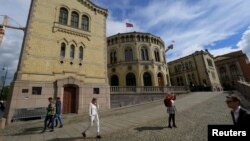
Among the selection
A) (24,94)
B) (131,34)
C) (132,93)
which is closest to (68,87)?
(24,94)

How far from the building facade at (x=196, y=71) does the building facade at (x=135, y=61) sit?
10.2 meters

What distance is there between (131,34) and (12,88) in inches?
916

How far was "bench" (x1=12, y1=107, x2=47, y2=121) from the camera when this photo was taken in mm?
11728

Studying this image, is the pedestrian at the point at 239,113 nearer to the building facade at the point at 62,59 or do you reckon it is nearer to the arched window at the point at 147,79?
the building facade at the point at 62,59

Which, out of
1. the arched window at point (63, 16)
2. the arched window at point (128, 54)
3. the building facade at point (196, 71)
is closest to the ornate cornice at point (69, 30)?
the arched window at point (63, 16)

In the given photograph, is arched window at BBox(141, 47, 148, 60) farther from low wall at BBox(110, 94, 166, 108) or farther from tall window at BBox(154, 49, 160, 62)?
low wall at BBox(110, 94, 166, 108)

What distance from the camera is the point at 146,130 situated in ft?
24.1

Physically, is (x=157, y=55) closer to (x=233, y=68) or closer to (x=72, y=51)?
(x=72, y=51)

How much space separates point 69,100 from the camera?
48.6 feet

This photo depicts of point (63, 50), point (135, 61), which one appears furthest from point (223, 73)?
point (63, 50)

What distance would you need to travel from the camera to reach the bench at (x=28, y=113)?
38.5ft

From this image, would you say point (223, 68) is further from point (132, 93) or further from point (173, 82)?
point (132, 93)

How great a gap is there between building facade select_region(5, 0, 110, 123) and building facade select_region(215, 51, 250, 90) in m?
45.2

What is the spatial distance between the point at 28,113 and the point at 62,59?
19.1 feet
